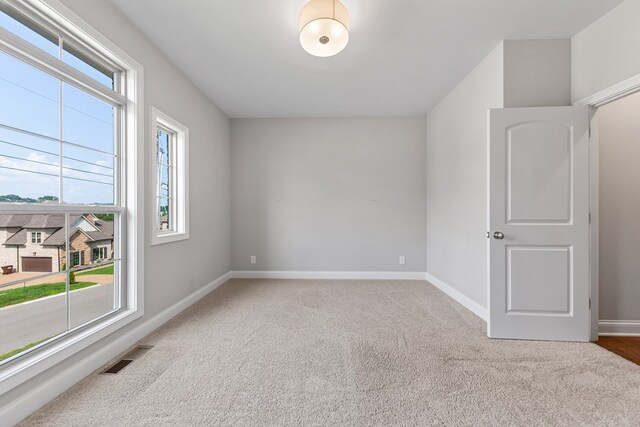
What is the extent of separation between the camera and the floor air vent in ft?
6.66

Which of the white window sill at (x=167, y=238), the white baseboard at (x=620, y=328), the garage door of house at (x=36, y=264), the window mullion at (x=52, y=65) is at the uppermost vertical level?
the window mullion at (x=52, y=65)

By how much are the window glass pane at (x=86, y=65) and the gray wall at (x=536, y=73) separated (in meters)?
3.59

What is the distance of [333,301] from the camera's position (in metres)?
3.60

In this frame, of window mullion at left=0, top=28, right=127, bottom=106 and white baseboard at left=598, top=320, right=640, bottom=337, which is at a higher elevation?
window mullion at left=0, top=28, right=127, bottom=106

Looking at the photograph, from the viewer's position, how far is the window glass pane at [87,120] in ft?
6.39

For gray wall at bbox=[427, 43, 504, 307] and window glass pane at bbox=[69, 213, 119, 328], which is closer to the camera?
window glass pane at bbox=[69, 213, 119, 328]

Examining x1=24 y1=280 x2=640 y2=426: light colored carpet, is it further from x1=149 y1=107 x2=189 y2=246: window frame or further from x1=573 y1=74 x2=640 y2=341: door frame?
x1=149 y1=107 x2=189 y2=246: window frame

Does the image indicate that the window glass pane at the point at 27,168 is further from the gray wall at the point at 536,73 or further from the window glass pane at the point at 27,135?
Result: the gray wall at the point at 536,73

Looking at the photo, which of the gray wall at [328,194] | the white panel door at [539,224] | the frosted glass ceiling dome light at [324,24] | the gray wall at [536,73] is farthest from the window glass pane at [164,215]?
the gray wall at [536,73]

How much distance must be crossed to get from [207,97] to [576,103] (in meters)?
4.28

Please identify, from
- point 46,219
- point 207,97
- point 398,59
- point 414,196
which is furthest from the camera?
point 414,196

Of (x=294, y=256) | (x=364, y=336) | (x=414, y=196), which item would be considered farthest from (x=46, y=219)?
(x=414, y=196)

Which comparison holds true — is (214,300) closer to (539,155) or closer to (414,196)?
(414,196)

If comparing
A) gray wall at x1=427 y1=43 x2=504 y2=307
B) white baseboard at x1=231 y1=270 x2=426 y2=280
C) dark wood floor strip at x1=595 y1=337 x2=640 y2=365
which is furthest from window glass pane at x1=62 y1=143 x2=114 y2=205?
dark wood floor strip at x1=595 y1=337 x2=640 y2=365
